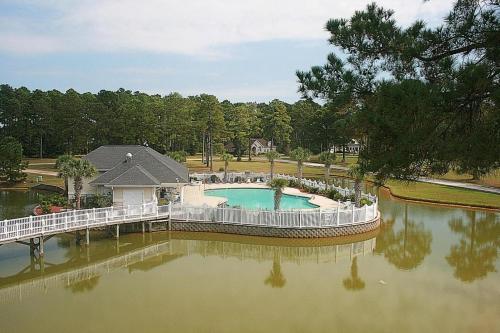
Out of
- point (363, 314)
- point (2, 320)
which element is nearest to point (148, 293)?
point (2, 320)

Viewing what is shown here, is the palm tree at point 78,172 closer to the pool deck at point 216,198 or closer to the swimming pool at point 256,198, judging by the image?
the pool deck at point 216,198

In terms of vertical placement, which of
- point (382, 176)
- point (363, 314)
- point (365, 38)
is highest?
point (365, 38)

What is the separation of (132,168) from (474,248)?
20.3 meters

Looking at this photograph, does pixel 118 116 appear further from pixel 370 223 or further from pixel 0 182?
pixel 370 223

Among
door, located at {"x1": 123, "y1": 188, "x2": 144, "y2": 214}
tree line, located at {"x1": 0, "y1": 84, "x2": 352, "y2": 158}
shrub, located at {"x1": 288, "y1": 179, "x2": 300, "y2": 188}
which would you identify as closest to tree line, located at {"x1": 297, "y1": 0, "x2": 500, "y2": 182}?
door, located at {"x1": 123, "y1": 188, "x2": 144, "y2": 214}

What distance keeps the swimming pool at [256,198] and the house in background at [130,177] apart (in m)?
4.93

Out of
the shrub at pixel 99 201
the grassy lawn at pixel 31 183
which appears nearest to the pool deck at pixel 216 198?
the shrub at pixel 99 201

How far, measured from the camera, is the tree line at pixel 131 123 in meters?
59.8

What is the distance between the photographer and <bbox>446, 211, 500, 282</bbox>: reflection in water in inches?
778

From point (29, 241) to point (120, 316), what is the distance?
970 centimetres

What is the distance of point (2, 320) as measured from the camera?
14.3 m

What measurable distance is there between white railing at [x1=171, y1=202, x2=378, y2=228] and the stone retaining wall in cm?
17

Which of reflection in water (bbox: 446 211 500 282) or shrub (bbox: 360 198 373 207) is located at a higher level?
shrub (bbox: 360 198 373 207)

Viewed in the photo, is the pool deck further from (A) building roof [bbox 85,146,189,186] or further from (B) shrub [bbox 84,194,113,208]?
(B) shrub [bbox 84,194,113,208]
